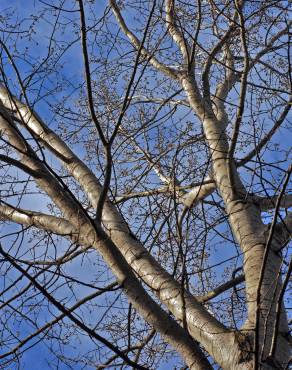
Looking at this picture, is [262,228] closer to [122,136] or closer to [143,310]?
[143,310]

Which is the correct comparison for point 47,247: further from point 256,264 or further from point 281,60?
point 281,60

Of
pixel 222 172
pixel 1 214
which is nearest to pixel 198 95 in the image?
pixel 222 172

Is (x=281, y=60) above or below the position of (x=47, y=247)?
above

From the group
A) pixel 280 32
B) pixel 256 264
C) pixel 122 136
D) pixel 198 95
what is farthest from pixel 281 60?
pixel 256 264

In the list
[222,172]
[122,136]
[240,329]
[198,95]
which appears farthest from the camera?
[122,136]

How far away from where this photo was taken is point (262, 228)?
340cm

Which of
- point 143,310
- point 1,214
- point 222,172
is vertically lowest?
point 143,310

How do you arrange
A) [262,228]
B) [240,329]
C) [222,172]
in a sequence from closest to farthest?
[240,329] < [262,228] < [222,172]

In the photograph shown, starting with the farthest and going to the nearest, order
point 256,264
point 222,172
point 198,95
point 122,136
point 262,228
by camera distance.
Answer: point 122,136
point 198,95
point 222,172
point 262,228
point 256,264

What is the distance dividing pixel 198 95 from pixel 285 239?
1717mm

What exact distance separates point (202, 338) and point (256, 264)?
54 centimetres

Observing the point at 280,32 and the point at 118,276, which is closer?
the point at 118,276

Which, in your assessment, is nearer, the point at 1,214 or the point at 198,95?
the point at 1,214

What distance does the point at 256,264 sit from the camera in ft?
10.3
